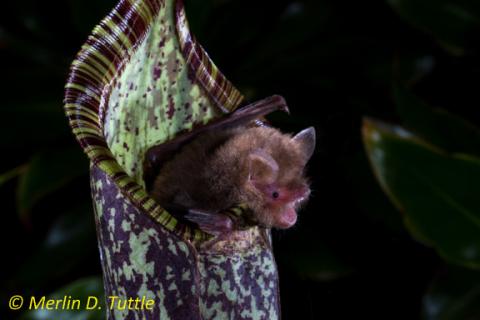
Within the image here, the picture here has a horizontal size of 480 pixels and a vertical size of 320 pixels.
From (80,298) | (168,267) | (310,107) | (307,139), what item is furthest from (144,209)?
(310,107)

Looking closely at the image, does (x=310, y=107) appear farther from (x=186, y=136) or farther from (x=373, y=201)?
(x=186, y=136)

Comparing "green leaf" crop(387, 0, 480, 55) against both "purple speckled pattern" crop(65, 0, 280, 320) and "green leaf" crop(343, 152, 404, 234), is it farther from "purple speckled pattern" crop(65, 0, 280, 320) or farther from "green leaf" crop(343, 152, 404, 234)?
"purple speckled pattern" crop(65, 0, 280, 320)

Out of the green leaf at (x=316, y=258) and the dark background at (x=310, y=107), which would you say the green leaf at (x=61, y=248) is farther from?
the green leaf at (x=316, y=258)

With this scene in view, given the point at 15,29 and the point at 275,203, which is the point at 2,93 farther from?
the point at 275,203

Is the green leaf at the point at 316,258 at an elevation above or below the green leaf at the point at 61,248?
below

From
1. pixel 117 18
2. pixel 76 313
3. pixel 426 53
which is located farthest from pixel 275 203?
pixel 426 53

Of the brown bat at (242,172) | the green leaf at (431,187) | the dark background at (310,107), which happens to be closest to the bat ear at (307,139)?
the brown bat at (242,172)

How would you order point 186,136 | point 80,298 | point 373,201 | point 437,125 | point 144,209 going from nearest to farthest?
point 144,209, point 186,136, point 80,298, point 437,125, point 373,201
